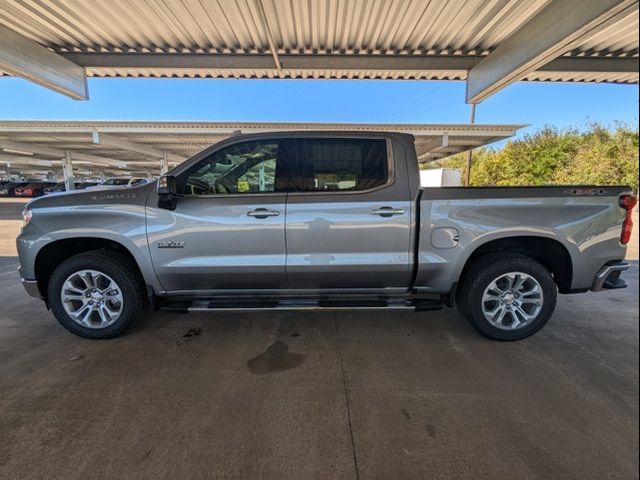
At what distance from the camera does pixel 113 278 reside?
355 centimetres

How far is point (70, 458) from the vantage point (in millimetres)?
2137

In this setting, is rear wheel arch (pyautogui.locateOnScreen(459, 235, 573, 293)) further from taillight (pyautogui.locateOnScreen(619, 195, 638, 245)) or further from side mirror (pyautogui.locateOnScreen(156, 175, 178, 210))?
side mirror (pyautogui.locateOnScreen(156, 175, 178, 210))

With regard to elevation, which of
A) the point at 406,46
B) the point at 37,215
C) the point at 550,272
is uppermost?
the point at 406,46

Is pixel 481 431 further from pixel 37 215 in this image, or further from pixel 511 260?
pixel 37 215

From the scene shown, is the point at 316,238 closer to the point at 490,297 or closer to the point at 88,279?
the point at 490,297

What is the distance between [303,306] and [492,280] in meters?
1.91

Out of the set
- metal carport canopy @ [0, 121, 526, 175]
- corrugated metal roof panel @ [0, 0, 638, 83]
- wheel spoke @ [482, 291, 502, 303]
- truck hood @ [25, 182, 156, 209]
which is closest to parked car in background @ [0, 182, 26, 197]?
metal carport canopy @ [0, 121, 526, 175]

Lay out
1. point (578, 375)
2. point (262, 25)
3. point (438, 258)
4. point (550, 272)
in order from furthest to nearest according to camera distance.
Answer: point (262, 25), point (550, 272), point (438, 258), point (578, 375)

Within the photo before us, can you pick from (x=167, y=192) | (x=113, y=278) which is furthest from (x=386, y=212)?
(x=113, y=278)

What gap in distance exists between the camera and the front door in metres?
3.48

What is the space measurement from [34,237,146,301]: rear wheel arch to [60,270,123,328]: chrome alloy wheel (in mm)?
282

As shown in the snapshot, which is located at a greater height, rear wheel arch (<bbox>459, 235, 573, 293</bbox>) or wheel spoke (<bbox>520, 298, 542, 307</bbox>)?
rear wheel arch (<bbox>459, 235, 573, 293</bbox>)

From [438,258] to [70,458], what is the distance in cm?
323

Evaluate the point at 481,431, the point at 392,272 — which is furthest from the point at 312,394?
the point at 392,272
